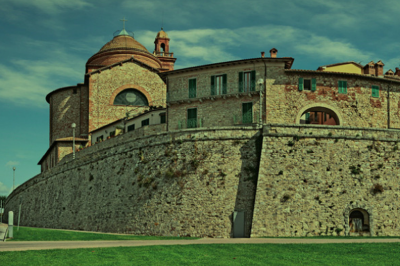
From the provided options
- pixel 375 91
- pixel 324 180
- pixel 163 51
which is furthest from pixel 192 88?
pixel 163 51

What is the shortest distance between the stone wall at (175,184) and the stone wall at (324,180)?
1293 mm

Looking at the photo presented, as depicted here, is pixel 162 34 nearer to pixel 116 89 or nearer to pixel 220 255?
pixel 116 89

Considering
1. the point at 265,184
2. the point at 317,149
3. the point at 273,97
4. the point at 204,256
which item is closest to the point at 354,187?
the point at 317,149

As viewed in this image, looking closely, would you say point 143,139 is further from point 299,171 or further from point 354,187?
point 354,187

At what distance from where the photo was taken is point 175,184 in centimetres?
3322

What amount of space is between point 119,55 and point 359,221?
133 feet

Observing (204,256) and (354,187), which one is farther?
(354,187)

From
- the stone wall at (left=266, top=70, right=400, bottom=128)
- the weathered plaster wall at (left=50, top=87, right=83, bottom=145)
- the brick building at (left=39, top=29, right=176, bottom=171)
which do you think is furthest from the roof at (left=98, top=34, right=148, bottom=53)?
the stone wall at (left=266, top=70, right=400, bottom=128)

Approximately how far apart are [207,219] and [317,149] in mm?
8265

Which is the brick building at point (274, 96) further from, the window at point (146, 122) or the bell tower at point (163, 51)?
the bell tower at point (163, 51)

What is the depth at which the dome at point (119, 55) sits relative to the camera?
205 ft

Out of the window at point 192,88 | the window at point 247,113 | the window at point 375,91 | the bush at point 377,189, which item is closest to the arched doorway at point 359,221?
the bush at point 377,189

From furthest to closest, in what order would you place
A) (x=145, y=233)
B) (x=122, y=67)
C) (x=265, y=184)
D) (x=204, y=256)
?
(x=122, y=67), (x=145, y=233), (x=265, y=184), (x=204, y=256)

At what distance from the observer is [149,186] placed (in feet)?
113
